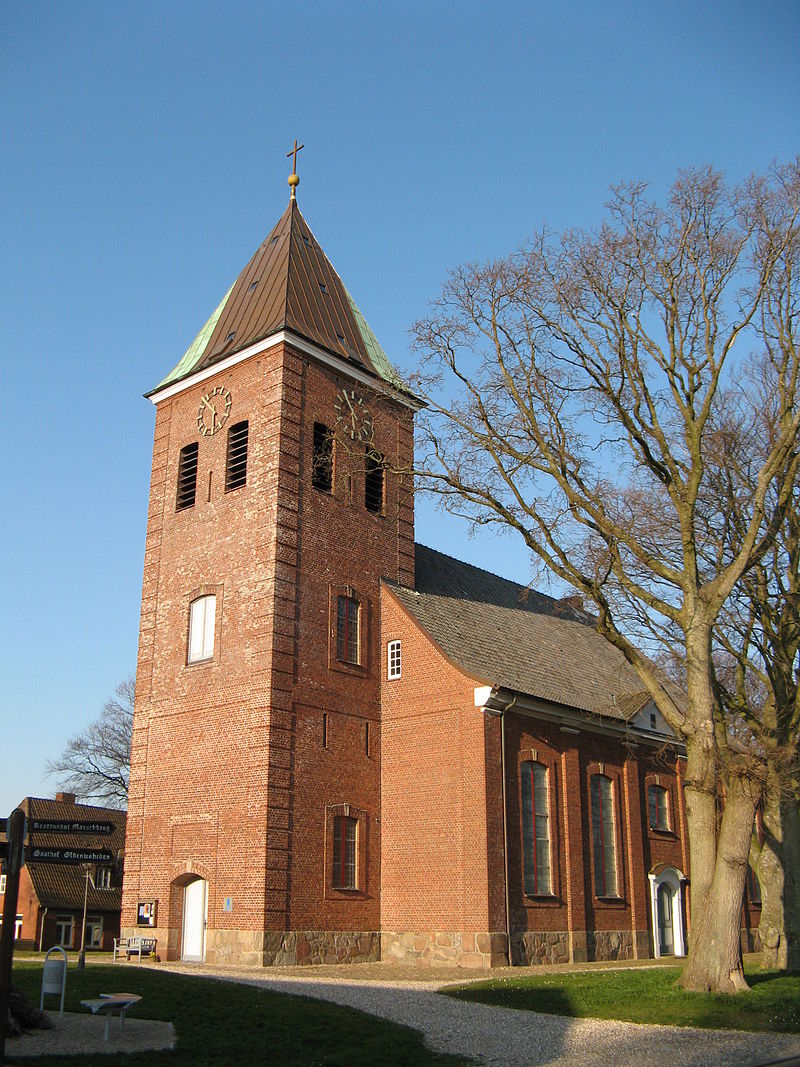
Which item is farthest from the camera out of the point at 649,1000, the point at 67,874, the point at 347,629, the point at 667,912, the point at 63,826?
the point at 67,874

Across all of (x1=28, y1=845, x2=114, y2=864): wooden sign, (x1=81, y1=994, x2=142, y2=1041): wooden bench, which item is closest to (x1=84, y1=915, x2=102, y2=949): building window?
(x1=28, y1=845, x2=114, y2=864): wooden sign

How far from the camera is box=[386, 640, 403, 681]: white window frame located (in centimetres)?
2642

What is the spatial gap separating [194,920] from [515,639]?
1183 cm

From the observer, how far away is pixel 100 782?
49.5 metres

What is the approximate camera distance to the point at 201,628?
85.0 ft

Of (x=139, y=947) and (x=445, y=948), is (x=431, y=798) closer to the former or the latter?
(x=445, y=948)

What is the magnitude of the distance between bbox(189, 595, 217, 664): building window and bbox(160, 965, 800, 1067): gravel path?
35.6 ft

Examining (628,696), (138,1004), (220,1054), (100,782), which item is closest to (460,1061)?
(220,1054)

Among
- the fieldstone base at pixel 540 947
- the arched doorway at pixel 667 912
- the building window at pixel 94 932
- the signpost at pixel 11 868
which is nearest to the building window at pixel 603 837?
the arched doorway at pixel 667 912

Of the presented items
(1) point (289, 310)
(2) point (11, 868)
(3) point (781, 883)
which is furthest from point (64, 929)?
(2) point (11, 868)

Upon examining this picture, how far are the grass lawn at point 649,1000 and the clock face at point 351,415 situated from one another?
14.6 meters

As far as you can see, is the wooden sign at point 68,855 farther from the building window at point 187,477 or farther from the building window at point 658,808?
the building window at point 658,808

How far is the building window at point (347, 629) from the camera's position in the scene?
84.7ft

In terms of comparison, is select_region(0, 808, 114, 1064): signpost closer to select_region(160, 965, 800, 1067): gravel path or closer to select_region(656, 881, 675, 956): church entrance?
select_region(160, 965, 800, 1067): gravel path
